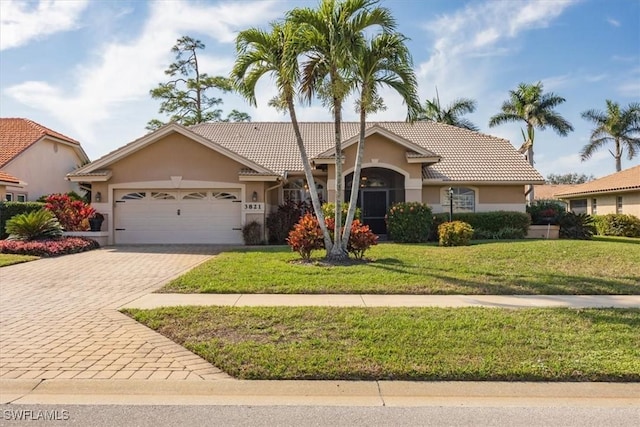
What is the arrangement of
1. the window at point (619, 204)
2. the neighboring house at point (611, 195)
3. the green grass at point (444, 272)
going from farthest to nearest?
the window at point (619, 204) < the neighboring house at point (611, 195) < the green grass at point (444, 272)

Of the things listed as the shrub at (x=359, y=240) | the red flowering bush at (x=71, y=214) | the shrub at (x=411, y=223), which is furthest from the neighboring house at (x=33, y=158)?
the shrub at (x=411, y=223)

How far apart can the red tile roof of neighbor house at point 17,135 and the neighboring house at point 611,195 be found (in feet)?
113

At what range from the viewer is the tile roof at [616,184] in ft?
90.0

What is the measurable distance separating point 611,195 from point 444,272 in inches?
960

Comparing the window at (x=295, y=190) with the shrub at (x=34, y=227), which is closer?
the shrub at (x=34, y=227)

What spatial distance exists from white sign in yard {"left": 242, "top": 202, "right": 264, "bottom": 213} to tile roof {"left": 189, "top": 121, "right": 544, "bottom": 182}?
2.87 m

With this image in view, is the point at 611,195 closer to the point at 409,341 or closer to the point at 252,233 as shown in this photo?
the point at 252,233

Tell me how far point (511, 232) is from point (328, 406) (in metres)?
17.4

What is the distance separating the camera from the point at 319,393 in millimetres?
4879

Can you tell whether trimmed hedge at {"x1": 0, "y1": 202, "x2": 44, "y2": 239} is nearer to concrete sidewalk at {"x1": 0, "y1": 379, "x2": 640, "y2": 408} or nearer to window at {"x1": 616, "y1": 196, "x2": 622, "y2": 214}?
concrete sidewalk at {"x1": 0, "y1": 379, "x2": 640, "y2": 408}

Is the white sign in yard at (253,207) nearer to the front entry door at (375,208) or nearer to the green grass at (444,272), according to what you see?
the green grass at (444,272)

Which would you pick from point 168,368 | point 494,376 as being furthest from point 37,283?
point 494,376

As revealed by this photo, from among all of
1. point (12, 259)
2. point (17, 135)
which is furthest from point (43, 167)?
point (12, 259)

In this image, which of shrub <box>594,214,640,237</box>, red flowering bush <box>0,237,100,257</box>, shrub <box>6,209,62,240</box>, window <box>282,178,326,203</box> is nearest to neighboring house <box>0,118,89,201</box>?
shrub <box>6,209,62,240</box>
